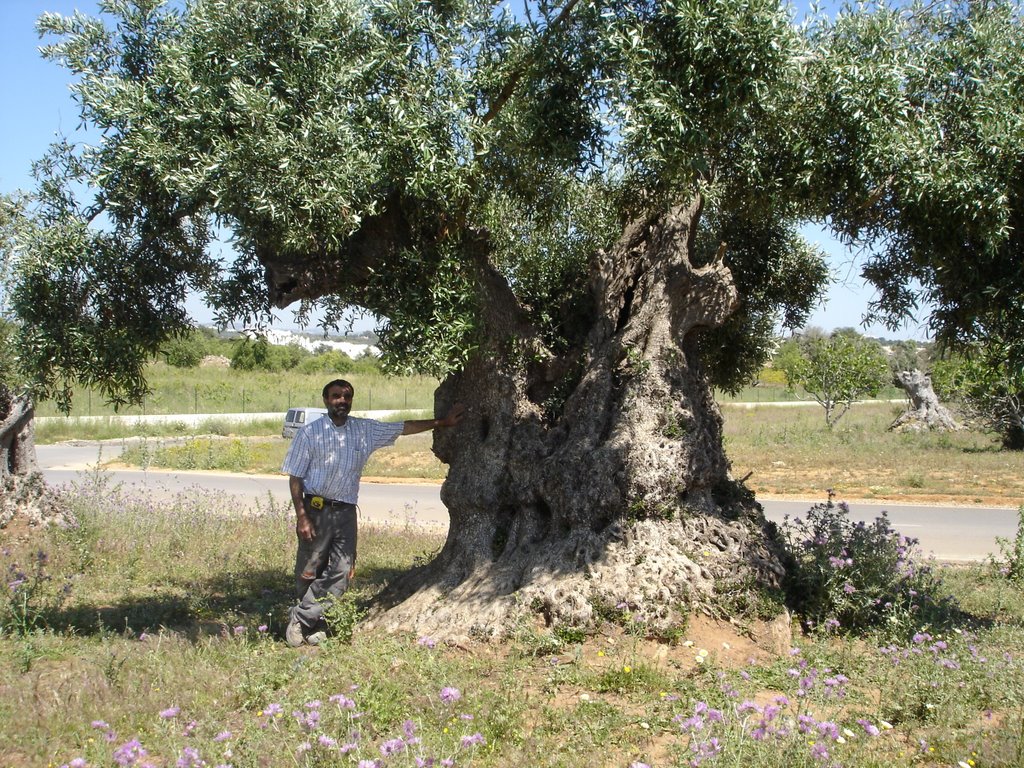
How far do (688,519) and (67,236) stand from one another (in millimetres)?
4698

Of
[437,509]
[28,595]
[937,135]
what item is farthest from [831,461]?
[28,595]

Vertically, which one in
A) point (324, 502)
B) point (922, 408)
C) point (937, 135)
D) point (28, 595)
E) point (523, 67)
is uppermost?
point (523, 67)

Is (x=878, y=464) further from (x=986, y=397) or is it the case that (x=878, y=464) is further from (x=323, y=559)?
(x=323, y=559)

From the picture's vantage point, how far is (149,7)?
649 cm

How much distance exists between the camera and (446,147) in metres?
5.98

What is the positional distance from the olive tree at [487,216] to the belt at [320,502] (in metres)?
0.93

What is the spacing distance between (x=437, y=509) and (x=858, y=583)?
9.94 metres

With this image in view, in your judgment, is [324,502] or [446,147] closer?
[446,147]

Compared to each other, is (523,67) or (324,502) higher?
(523,67)

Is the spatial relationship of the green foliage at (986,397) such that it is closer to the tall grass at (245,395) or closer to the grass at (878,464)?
the grass at (878,464)

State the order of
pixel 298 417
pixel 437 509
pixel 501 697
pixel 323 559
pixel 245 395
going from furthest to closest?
pixel 245 395
pixel 298 417
pixel 437 509
pixel 323 559
pixel 501 697

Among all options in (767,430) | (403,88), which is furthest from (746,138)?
(767,430)

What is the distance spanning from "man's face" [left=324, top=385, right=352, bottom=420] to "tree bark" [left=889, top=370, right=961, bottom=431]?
988 inches

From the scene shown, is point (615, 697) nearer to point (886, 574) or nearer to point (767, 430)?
point (886, 574)
